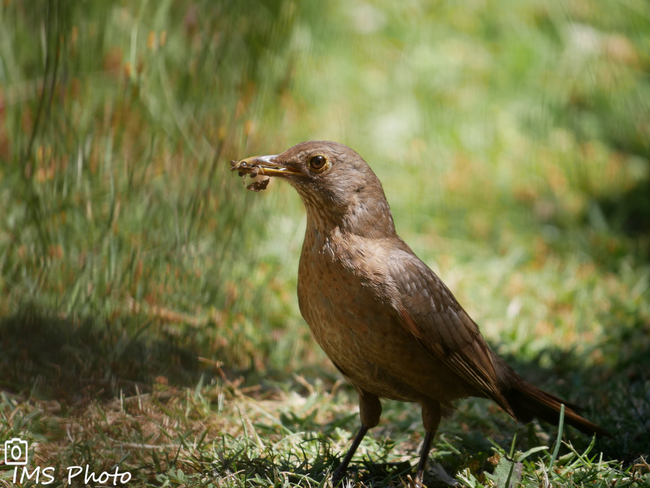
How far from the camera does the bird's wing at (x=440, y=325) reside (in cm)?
299

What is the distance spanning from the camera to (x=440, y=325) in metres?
3.10

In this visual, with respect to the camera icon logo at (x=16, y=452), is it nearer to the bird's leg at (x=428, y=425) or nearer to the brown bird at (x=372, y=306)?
the brown bird at (x=372, y=306)

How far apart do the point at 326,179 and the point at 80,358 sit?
148 centimetres

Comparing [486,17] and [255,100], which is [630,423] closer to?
[255,100]

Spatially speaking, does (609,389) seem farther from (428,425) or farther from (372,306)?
(372,306)

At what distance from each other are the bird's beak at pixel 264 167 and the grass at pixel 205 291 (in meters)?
0.67

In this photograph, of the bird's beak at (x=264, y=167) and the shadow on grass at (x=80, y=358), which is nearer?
the bird's beak at (x=264, y=167)

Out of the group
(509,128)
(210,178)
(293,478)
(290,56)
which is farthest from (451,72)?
(293,478)

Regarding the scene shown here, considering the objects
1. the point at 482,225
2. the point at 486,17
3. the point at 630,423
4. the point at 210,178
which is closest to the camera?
the point at 630,423

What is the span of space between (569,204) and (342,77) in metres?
2.53

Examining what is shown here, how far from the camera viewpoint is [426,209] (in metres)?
6.34

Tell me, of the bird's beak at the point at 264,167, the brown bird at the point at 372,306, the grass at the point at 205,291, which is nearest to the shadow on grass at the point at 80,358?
the grass at the point at 205,291

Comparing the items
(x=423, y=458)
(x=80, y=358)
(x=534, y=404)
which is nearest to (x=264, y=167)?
(x=80, y=358)

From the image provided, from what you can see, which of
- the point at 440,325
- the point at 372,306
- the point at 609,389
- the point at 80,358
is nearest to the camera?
the point at 372,306
